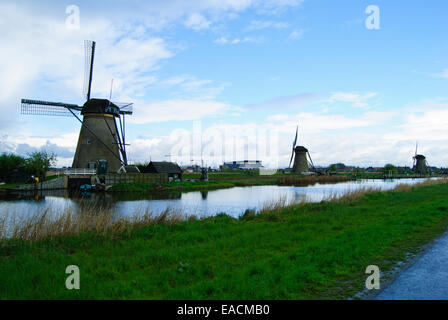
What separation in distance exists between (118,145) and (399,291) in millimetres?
37564

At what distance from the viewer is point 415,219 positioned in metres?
11.4

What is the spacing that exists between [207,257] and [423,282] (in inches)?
159

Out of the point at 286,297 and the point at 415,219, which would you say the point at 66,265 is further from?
the point at 415,219

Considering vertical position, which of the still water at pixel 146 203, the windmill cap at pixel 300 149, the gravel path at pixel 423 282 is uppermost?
the windmill cap at pixel 300 149

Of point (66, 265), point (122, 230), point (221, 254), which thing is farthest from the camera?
point (122, 230)

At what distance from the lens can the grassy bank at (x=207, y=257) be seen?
5.05 m

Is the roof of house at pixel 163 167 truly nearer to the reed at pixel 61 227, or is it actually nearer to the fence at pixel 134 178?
the fence at pixel 134 178

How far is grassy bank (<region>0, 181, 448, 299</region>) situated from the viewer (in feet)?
16.6

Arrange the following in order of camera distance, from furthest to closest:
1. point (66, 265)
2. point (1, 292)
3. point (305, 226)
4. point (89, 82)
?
point (89, 82) → point (305, 226) → point (66, 265) → point (1, 292)

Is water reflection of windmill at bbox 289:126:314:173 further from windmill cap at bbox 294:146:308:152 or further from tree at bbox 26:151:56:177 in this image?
tree at bbox 26:151:56:177

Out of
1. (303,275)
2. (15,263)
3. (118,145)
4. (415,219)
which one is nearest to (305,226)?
(415,219)

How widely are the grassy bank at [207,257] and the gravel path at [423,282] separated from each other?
1.44 ft

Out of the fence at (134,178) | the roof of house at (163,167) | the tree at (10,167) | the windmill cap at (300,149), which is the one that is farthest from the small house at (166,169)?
the windmill cap at (300,149)
